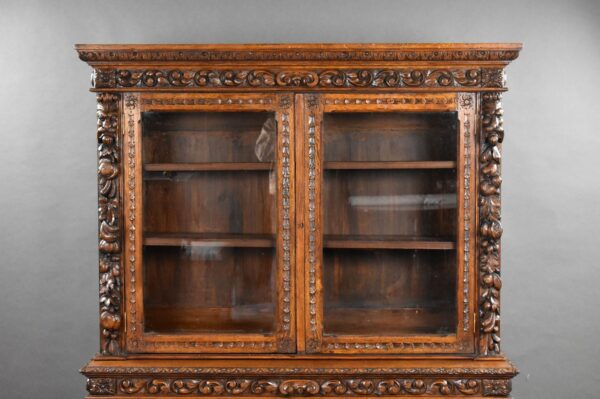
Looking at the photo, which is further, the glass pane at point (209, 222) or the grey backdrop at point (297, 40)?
the grey backdrop at point (297, 40)

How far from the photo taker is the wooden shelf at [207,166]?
2.09 metres

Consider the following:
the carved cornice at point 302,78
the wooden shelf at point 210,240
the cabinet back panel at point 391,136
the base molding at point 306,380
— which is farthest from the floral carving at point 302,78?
the base molding at point 306,380

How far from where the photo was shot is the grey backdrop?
256 centimetres

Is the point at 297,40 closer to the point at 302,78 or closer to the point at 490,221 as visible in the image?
the point at 302,78

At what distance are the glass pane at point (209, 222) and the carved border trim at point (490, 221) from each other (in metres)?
0.71

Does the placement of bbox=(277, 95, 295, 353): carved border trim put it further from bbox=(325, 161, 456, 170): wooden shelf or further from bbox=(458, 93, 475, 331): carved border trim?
bbox=(458, 93, 475, 331): carved border trim

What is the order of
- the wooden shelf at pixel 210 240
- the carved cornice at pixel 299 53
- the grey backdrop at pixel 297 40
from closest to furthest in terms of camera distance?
the carved cornice at pixel 299 53 < the wooden shelf at pixel 210 240 < the grey backdrop at pixel 297 40

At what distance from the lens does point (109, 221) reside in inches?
80.5

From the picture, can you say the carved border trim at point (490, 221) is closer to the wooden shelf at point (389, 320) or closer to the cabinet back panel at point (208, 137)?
the wooden shelf at point (389, 320)

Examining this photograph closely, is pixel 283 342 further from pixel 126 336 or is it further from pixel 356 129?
pixel 356 129

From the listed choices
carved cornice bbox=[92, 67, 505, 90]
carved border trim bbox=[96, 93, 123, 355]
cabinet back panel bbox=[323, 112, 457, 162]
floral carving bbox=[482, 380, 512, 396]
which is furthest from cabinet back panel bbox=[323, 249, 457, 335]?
carved border trim bbox=[96, 93, 123, 355]

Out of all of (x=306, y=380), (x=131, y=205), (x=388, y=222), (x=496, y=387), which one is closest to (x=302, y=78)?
(x=388, y=222)

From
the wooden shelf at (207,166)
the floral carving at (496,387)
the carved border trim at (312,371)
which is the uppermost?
the wooden shelf at (207,166)

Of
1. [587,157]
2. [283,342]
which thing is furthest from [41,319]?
[587,157]
